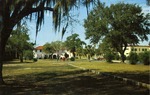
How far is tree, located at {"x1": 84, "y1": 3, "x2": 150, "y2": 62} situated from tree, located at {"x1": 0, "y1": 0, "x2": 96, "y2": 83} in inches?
1687

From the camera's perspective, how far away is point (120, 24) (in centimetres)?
6006

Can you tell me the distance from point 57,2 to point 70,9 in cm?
76

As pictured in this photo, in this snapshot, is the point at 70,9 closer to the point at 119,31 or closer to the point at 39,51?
the point at 119,31

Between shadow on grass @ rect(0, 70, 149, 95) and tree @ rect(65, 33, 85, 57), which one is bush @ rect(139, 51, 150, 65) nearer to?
shadow on grass @ rect(0, 70, 149, 95)

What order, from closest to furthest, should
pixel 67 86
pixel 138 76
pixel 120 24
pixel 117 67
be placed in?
pixel 67 86
pixel 138 76
pixel 117 67
pixel 120 24

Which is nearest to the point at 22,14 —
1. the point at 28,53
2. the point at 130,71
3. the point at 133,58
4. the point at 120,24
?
the point at 130,71

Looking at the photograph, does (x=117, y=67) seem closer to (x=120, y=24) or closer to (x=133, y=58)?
(x=133, y=58)

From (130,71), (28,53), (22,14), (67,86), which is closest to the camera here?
(67,86)

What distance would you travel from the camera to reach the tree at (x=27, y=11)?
15.3 metres

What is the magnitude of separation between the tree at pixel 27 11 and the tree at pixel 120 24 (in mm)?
42852

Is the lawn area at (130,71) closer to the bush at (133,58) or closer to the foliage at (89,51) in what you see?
the bush at (133,58)

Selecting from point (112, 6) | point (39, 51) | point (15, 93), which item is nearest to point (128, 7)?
point (112, 6)

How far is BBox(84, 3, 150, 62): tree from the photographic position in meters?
59.6

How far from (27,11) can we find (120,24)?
45400 millimetres
